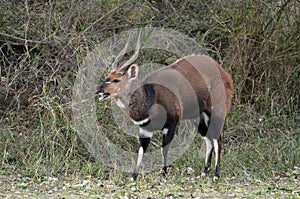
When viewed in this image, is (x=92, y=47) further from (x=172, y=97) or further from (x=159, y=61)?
(x=172, y=97)

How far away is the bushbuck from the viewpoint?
7.97 metres

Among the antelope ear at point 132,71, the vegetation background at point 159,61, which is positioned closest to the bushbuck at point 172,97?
the antelope ear at point 132,71

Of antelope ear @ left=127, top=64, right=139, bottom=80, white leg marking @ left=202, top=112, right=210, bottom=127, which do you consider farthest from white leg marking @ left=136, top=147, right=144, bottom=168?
white leg marking @ left=202, top=112, right=210, bottom=127

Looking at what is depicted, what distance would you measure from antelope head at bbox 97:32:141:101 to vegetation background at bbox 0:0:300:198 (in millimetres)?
1016

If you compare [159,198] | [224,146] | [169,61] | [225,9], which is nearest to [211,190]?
[159,198]

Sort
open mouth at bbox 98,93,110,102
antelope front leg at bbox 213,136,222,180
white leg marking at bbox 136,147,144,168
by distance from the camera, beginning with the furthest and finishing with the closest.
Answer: antelope front leg at bbox 213,136,222,180, white leg marking at bbox 136,147,144,168, open mouth at bbox 98,93,110,102

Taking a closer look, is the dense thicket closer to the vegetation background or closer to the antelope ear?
the vegetation background

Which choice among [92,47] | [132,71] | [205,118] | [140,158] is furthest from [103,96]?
[92,47]

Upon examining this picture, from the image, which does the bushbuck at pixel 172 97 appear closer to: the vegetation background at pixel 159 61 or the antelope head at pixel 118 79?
the antelope head at pixel 118 79

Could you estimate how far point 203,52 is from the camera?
1046 cm

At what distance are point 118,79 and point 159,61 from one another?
95.9 inches

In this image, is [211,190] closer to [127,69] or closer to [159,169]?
[159,169]

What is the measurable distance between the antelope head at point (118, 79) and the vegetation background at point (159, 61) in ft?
3.33

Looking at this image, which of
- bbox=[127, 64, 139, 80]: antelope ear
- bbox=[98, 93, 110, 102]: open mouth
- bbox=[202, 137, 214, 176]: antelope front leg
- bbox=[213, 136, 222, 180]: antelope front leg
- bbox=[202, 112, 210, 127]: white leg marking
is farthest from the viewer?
bbox=[202, 112, 210, 127]: white leg marking
